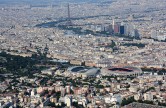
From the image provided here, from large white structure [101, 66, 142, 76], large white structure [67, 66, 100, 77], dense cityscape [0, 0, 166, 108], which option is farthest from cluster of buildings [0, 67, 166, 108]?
large white structure [101, 66, 142, 76]

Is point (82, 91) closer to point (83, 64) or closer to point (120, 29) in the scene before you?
point (83, 64)

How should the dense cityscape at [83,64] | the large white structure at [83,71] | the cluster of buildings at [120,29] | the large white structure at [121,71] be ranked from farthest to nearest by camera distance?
1. the cluster of buildings at [120,29]
2. the large white structure at [121,71]
3. the large white structure at [83,71]
4. the dense cityscape at [83,64]

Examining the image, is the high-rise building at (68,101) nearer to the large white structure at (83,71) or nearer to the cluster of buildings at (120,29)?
the large white structure at (83,71)

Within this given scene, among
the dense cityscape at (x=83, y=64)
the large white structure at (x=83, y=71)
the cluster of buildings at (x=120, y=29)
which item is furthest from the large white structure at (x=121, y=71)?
the cluster of buildings at (x=120, y=29)

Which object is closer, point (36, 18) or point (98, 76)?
point (98, 76)

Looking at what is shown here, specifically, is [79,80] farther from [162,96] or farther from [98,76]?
[162,96]

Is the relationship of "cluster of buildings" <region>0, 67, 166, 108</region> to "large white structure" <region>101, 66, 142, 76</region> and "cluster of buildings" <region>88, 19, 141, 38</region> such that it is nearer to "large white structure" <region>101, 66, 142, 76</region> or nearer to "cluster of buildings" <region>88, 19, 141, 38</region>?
"large white structure" <region>101, 66, 142, 76</region>

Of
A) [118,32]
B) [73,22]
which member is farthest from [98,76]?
[73,22]

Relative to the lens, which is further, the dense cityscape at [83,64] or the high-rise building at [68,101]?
the dense cityscape at [83,64]
